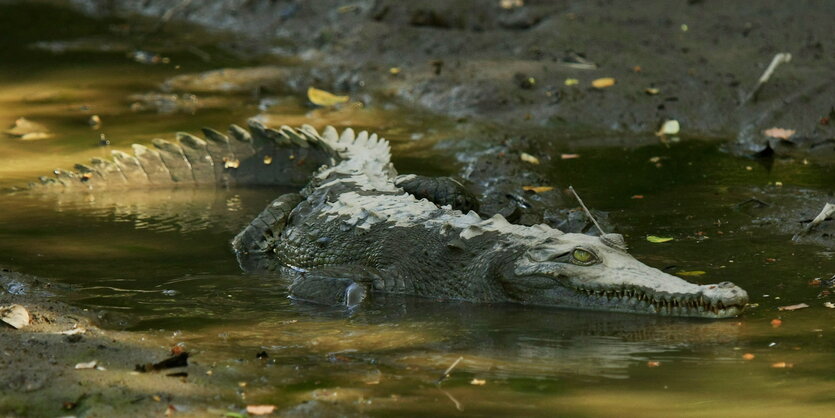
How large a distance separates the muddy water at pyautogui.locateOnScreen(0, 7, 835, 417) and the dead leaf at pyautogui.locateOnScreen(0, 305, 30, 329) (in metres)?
0.43

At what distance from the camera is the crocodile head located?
16.9 ft

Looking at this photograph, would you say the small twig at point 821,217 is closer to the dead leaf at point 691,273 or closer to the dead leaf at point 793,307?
the dead leaf at point 691,273

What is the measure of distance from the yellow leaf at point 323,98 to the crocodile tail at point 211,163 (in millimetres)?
2298

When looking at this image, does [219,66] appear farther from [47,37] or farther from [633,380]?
[633,380]

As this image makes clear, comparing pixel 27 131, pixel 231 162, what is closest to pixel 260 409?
pixel 231 162

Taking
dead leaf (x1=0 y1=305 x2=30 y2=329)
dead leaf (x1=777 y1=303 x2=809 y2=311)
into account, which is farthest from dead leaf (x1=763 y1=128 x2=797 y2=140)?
dead leaf (x1=0 y1=305 x2=30 y2=329)

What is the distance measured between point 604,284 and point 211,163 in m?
4.02

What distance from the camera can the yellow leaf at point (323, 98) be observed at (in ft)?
34.9

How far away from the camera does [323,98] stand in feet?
35.1

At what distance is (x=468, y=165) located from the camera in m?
8.54

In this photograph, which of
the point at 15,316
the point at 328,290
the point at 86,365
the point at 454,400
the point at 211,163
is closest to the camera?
the point at 454,400

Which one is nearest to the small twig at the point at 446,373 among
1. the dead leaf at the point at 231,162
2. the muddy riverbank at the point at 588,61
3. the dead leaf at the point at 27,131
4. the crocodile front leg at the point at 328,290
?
the crocodile front leg at the point at 328,290

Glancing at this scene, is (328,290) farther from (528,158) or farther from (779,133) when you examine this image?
(779,133)

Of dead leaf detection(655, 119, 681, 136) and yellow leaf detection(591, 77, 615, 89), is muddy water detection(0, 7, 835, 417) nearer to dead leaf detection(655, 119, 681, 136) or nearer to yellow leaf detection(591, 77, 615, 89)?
dead leaf detection(655, 119, 681, 136)
